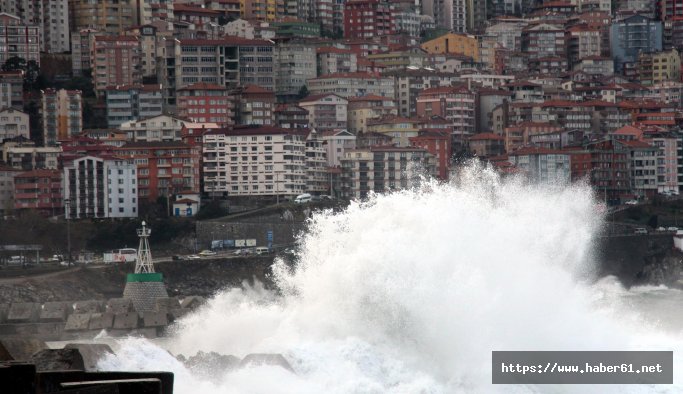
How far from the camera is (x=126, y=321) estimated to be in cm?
5128

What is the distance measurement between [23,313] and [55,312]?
56.4 inches

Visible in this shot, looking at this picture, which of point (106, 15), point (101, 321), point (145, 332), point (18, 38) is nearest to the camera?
point (145, 332)

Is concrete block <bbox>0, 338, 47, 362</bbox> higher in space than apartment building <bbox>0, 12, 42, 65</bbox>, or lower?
lower

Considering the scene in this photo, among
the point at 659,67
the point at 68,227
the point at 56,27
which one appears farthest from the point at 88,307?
the point at 659,67

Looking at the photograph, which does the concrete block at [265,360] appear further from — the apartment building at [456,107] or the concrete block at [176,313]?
the apartment building at [456,107]

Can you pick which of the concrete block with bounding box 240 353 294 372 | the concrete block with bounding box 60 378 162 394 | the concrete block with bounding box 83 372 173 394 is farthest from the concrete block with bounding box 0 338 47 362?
the concrete block with bounding box 240 353 294 372

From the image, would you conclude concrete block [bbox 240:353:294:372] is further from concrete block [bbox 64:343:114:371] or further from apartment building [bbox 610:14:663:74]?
apartment building [bbox 610:14:663:74]

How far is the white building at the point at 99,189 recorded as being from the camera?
8375 centimetres

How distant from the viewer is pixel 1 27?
113 m

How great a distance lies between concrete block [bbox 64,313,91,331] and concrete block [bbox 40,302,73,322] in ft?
3.66

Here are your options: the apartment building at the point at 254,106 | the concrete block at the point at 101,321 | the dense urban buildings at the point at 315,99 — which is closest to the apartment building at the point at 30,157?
the dense urban buildings at the point at 315,99

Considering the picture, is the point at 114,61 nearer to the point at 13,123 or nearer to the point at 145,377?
the point at 13,123

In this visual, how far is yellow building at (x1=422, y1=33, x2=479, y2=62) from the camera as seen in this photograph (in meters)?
132

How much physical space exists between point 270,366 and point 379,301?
2.96m
